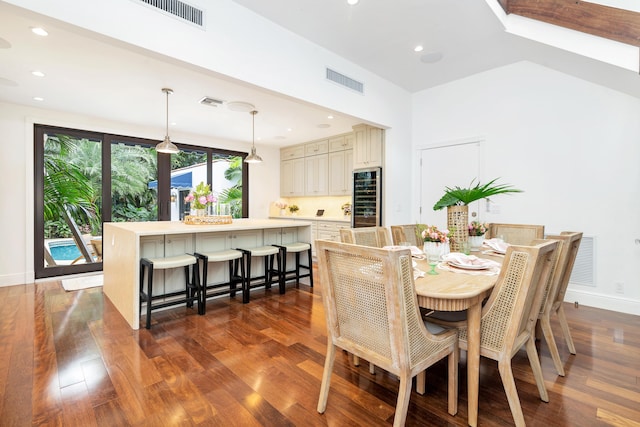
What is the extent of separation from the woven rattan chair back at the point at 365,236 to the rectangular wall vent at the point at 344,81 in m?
2.00

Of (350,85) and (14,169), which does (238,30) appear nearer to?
(350,85)

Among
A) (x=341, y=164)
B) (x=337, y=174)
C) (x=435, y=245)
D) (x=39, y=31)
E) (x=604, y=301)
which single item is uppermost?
(x=39, y=31)

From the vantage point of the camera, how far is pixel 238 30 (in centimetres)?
274

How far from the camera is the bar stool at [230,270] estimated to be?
3.25 m

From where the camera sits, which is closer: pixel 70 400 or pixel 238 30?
pixel 70 400

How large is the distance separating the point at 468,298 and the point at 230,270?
3056mm

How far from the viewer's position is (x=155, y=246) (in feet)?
10.7

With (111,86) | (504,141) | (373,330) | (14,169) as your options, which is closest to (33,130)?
(14,169)

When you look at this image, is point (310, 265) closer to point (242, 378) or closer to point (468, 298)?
point (242, 378)

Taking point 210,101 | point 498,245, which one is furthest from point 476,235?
point 210,101

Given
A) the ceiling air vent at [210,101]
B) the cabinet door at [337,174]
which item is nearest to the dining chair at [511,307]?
the ceiling air vent at [210,101]

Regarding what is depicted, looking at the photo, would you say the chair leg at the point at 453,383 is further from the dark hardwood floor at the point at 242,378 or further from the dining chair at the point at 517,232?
the dining chair at the point at 517,232

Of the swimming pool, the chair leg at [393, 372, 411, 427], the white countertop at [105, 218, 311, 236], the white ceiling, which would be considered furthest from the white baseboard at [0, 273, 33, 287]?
the chair leg at [393, 372, 411, 427]

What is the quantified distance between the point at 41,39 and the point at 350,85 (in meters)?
3.13
